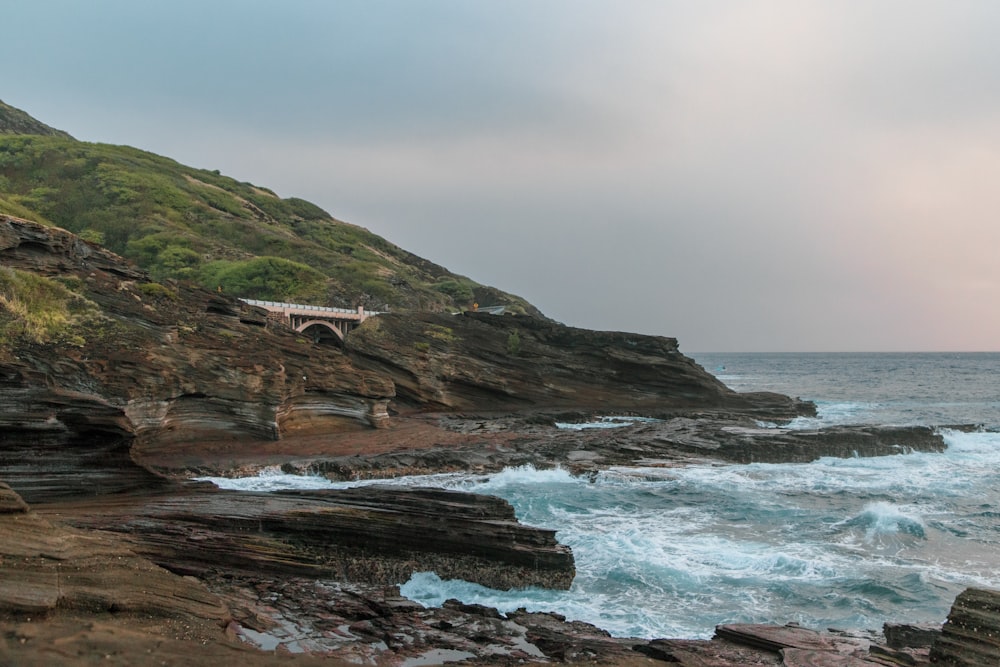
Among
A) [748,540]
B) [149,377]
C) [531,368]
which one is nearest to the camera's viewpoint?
[748,540]

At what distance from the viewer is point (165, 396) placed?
25672mm

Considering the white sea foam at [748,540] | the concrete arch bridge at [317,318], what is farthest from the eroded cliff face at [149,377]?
the concrete arch bridge at [317,318]

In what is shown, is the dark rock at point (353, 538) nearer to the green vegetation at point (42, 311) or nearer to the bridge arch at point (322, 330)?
the green vegetation at point (42, 311)

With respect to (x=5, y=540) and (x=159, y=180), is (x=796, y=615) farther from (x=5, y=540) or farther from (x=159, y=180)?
(x=159, y=180)

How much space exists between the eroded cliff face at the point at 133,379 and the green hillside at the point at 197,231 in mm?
33021

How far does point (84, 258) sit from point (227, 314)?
21.2 ft

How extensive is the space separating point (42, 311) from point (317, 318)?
1076 inches

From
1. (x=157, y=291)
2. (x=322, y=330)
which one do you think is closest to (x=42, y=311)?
(x=157, y=291)

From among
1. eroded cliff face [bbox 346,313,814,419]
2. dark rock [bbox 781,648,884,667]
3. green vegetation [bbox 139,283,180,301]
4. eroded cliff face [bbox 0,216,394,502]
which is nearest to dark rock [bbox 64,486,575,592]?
eroded cliff face [bbox 0,216,394,502]

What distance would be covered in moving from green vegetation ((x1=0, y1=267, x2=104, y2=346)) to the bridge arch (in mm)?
22819

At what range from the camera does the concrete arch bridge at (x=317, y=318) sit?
4797 cm

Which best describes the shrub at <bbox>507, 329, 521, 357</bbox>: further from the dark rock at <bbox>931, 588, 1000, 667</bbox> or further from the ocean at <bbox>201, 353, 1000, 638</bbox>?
the dark rock at <bbox>931, 588, 1000, 667</bbox>

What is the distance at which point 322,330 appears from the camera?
52906 mm

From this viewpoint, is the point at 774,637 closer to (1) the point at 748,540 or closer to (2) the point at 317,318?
(1) the point at 748,540
